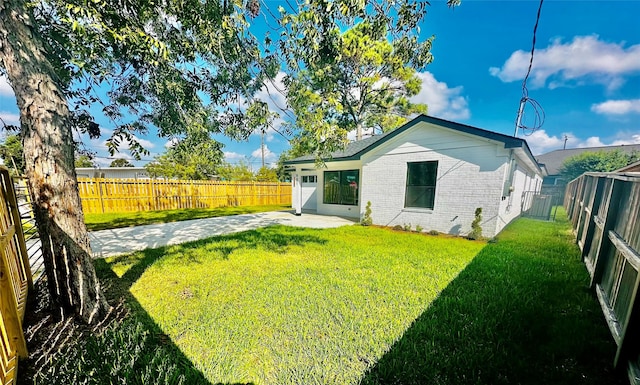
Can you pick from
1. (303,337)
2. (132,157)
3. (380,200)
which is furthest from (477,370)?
(380,200)

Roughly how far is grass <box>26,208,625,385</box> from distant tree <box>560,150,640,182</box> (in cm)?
2617

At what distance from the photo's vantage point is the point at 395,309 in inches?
116

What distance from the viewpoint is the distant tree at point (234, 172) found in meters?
24.4

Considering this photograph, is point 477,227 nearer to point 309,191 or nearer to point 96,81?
point 309,191

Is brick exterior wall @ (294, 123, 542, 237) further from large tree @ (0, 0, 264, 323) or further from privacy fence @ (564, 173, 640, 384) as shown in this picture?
large tree @ (0, 0, 264, 323)

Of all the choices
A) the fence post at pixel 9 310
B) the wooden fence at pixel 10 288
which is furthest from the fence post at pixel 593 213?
the fence post at pixel 9 310

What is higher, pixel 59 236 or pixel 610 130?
pixel 610 130

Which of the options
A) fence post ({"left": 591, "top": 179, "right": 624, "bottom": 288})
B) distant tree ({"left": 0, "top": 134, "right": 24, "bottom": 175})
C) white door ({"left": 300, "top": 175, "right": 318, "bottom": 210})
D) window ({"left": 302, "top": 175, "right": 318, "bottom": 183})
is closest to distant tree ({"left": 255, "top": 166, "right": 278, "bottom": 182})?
white door ({"left": 300, "top": 175, "right": 318, "bottom": 210})

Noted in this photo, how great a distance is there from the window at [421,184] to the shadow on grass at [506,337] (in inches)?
162

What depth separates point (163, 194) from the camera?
12.9 meters

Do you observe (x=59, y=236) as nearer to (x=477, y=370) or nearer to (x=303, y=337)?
(x=303, y=337)

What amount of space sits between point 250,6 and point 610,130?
1731 inches

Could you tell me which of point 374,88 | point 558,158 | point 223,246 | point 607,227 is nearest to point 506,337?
point 607,227

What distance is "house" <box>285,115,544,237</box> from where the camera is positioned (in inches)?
264
